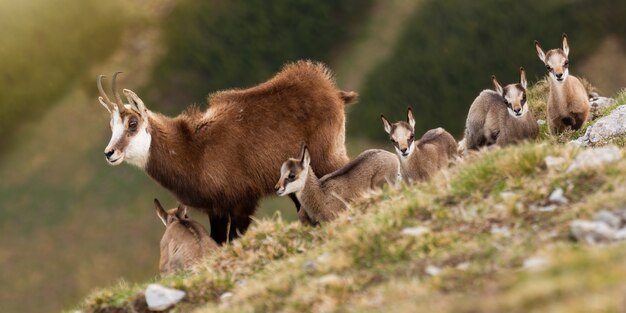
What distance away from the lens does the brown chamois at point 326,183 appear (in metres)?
15.5

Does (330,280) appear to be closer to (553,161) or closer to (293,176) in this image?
(553,161)

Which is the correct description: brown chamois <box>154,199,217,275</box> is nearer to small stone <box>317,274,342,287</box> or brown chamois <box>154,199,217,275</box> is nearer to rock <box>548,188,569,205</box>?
small stone <box>317,274,342,287</box>

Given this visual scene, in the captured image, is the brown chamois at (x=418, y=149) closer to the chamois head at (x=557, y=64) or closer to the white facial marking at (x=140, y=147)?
the chamois head at (x=557, y=64)

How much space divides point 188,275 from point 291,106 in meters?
6.21

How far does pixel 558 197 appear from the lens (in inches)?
424

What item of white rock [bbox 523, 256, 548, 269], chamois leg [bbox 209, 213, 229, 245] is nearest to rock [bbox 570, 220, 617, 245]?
white rock [bbox 523, 256, 548, 269]

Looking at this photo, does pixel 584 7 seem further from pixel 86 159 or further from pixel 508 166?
pixel 508 166

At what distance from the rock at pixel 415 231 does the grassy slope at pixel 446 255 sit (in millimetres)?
95

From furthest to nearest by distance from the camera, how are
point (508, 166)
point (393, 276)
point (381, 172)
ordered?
1. point (381, 172)
2. point (508, 166)
3. point (393, 276)

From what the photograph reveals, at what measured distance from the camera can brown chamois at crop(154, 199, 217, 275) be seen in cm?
1564

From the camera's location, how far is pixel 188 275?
13125 millimetres

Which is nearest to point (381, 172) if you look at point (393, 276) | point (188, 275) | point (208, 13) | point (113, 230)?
point (188, 275)

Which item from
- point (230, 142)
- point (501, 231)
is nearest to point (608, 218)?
point (501, 231)

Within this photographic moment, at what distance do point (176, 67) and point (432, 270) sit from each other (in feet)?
228
